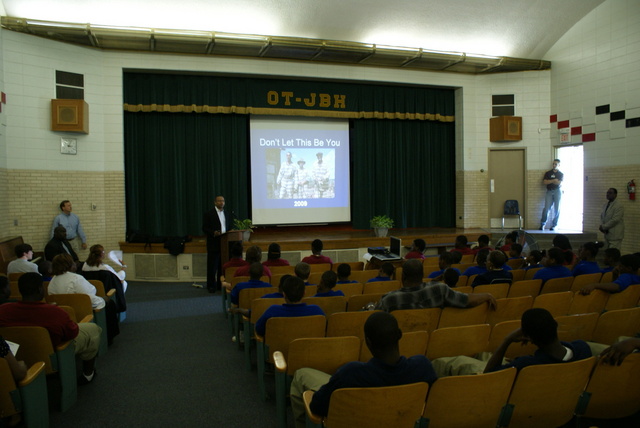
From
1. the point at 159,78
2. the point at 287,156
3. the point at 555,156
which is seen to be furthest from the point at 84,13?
the point at 555,156

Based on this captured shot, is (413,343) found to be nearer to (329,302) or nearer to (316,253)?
(329,302)

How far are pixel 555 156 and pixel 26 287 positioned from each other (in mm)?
11213

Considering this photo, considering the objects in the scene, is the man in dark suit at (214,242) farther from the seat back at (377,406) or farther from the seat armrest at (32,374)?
the seat back at (377,406)

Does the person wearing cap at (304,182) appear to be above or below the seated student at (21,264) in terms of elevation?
above

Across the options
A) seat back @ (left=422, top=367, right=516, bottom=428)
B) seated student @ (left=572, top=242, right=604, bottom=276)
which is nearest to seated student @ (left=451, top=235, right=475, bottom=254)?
seated student @ (left=572, top=242, right=604, bottom=276)

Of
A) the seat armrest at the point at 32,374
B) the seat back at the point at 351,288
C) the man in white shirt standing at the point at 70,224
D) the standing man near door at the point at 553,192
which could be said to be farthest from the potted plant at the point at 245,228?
the standing man near door at the point at 553,192

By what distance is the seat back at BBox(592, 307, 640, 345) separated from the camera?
3021 mm

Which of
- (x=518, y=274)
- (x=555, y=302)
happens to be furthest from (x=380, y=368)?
(x=518, y=274)

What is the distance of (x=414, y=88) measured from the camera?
1138cm

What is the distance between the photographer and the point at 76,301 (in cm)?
403

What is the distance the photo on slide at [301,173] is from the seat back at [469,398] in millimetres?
8662

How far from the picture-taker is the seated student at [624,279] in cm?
369

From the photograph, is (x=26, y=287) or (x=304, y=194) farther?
(x=304, y=194)

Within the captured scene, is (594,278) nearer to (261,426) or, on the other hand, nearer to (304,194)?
(261,426)
